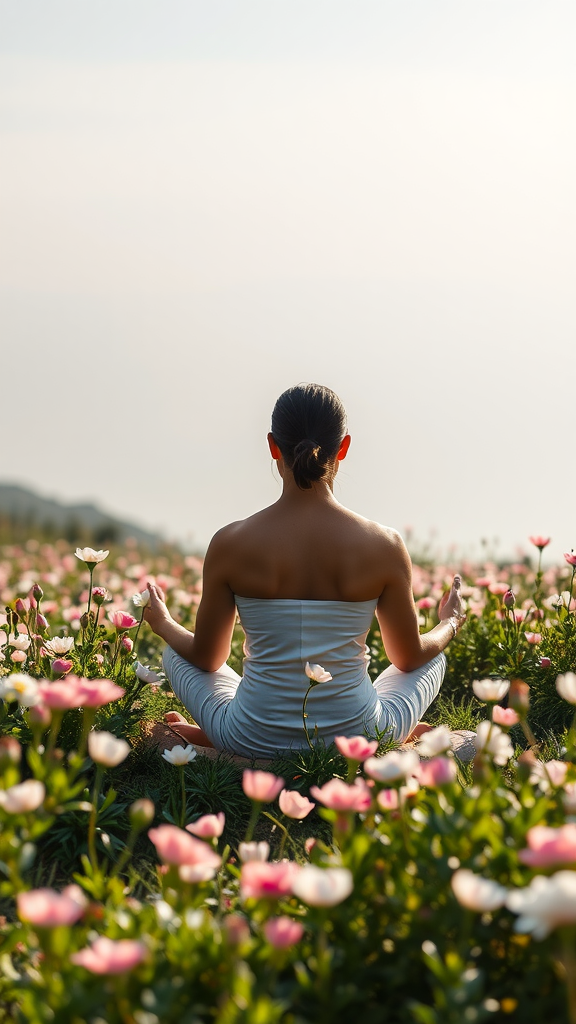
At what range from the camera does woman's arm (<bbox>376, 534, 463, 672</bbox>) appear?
12.9 feet

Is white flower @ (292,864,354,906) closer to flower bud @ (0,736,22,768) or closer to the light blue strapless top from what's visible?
flower bud @ (0,736,22,768)

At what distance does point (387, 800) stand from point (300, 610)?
1.41m

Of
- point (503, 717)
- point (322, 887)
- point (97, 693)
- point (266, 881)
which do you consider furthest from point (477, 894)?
point (97, 693)

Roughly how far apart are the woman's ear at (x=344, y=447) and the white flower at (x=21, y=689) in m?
1.56

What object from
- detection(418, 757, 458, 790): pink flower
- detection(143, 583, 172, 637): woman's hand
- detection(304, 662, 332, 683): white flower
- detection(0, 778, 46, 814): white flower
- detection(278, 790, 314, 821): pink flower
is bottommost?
detection(143, 583, 172, 637): woman's hand

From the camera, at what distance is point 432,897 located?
7.45 ft

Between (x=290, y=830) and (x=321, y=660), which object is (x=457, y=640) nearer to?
(x=321, y=660)

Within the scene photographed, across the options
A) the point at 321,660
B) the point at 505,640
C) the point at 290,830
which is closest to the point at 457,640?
the point at 505,640

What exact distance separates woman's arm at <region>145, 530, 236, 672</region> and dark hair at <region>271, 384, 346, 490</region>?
46 cm

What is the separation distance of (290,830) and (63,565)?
20.2ft

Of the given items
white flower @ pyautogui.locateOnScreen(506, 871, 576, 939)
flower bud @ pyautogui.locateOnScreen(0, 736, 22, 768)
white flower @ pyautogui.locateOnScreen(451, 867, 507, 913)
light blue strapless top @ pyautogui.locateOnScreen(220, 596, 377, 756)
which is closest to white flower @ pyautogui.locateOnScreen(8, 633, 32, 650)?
light blue strapless top @ pyautogui.locateOnScreen(220, 596, 377, 756)

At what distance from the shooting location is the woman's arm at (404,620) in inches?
155

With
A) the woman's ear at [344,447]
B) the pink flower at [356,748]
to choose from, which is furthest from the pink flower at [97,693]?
the woman's ear at [344,447]

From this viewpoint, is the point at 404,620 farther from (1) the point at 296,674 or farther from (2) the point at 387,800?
(2) the point at 387,800
